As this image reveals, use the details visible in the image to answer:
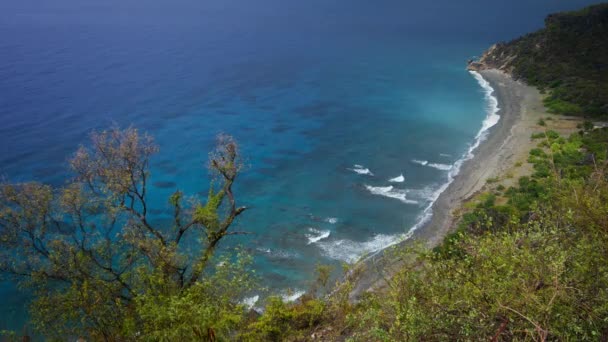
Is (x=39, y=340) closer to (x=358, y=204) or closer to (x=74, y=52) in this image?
(x=358, y=204)

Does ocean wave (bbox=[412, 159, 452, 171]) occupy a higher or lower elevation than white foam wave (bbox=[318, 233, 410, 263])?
higher

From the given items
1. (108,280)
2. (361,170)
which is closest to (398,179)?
(361,170)

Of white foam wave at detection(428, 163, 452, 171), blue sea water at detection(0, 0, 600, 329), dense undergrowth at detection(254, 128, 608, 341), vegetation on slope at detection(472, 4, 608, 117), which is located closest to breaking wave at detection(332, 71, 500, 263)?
white foam wave at detection(428, 163, 452, 171)

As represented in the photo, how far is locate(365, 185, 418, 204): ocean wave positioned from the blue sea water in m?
0.28

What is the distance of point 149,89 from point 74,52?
42630mm

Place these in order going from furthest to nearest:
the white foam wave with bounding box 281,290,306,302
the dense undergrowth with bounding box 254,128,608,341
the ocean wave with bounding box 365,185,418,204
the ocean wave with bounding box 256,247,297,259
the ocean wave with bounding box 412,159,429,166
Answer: the ocean wave with bounding box 412,159,429,166 < the ocean wave with bounding box 365,185,418,204 < the ocean wave with bounding box 256,247,297,259 < the white foam wave with bounding box 281,290,306,302 < the dense undergrowth with bounding box 254,128,608,341

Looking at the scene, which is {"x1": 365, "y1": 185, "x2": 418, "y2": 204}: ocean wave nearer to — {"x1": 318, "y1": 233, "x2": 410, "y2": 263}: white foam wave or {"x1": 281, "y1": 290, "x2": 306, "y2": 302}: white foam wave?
{"x1": 318, "y1": 233, "x2": 410, "y2": 263}: white foam wave

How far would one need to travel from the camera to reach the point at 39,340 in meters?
32.2

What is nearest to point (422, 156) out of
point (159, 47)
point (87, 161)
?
point (87, 161)

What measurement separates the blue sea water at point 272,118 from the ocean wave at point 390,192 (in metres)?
0.28

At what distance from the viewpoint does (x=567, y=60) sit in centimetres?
11419

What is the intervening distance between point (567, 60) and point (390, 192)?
292ft

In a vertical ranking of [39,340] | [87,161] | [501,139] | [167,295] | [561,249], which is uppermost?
[561,249]

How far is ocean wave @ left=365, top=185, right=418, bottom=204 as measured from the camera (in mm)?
56981
